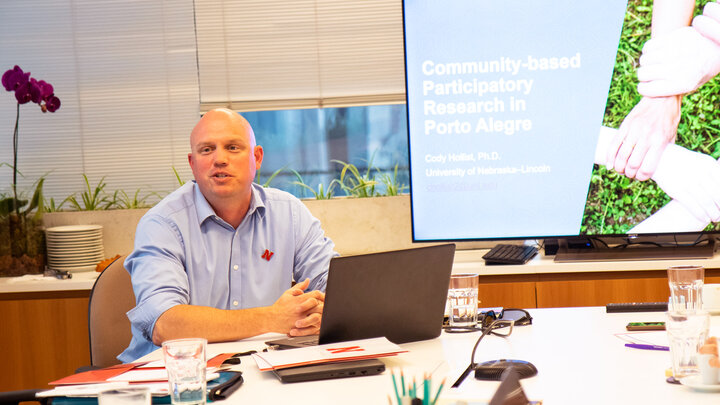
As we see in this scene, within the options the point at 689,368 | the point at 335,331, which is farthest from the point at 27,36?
the point at 689,368

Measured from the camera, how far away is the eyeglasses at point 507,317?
6.43 ft

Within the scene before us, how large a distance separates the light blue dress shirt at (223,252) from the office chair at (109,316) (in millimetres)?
77

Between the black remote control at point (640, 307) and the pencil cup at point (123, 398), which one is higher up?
the pencil cup at point (123, 398)

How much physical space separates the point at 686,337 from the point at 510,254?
2.06 meters

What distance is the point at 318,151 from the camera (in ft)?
13.9

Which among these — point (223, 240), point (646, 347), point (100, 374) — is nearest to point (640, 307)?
point (646, 347)

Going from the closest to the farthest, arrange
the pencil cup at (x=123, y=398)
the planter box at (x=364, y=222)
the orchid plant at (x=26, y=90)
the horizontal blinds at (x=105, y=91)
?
1. the pencil cup at (x=123, y=398)
2. the orchid plant at (x=26, y=90)
3. the planter box at (x=364, y=222)
4. the horizontal blinds at (x=105, y=91)

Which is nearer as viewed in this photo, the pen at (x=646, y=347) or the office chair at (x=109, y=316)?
the pen at (x=646, y=347)

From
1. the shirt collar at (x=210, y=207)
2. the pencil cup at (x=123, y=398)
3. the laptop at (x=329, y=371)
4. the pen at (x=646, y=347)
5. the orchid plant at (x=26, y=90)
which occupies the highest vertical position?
the orchid plant at (x=26, y=90)

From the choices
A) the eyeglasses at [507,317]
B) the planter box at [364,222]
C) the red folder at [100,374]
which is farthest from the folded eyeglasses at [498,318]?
the planter box at [364,222]

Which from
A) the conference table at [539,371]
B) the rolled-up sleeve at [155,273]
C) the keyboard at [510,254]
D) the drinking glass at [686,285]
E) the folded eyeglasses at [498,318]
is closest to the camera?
the conference table at [539,371]

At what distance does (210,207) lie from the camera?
240cm

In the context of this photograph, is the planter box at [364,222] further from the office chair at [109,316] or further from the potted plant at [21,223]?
the office chair at [109,316]

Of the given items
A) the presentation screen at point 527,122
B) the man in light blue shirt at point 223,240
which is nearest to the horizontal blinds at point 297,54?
the presentation screen at point 527,122
